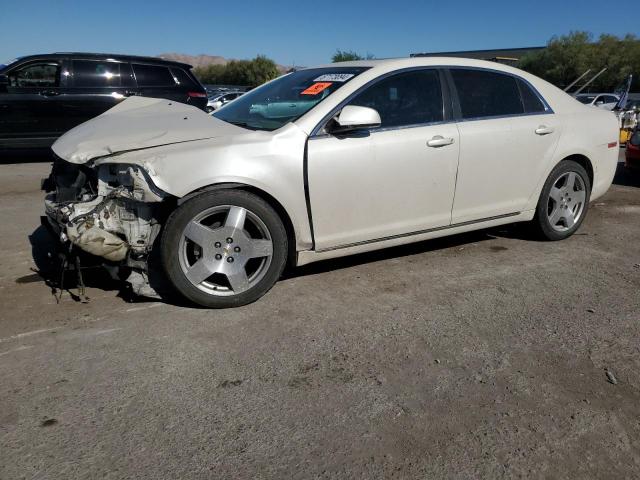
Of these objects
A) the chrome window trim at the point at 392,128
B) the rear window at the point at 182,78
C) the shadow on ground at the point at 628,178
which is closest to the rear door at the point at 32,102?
the rear window at the point at 182,78

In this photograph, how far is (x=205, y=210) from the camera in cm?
327

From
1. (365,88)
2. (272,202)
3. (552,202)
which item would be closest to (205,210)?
(272,202)

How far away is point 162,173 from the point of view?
10.3 ft

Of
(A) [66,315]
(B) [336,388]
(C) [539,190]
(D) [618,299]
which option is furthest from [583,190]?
(A) [66,315]

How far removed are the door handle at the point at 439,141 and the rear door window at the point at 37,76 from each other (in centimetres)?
774

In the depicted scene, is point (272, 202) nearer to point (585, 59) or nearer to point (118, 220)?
point (118, 220)

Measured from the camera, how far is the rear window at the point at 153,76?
32.0ft

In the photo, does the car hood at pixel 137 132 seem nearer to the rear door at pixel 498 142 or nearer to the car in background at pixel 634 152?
the rear door at pixel 498 142

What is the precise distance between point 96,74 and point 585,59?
185ft

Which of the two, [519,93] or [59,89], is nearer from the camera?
[519,93]

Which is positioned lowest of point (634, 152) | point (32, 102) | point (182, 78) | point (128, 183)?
point (634, 152)

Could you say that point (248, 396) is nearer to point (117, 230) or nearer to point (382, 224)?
point (117, 230)

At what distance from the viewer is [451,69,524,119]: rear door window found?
4.18 m

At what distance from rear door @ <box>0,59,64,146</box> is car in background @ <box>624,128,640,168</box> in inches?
363
